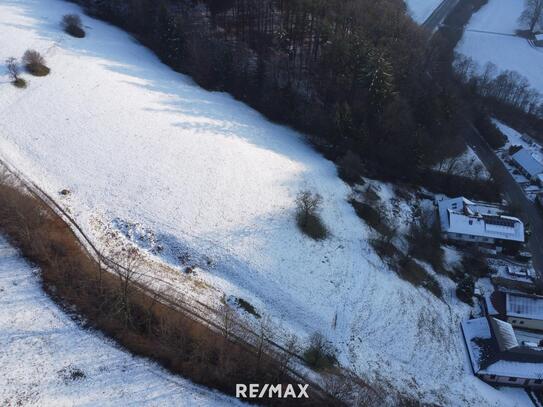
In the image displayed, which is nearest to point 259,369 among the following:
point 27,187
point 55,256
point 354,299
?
point 354,299

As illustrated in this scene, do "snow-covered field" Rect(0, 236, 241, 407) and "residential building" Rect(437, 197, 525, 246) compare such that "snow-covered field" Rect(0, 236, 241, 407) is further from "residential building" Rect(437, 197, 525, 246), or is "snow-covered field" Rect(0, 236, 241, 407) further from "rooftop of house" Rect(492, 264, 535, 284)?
"rooftop of house" Rect(492, 264, 535, 284)

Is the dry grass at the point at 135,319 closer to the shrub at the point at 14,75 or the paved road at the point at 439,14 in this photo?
the shrub at the point at 14,75

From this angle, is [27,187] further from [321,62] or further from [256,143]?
[321,62]

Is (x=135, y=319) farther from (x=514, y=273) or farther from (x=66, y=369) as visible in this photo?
(x=514, y=273)

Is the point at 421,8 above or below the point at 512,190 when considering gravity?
above

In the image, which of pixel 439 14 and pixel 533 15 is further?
pixel 439 14

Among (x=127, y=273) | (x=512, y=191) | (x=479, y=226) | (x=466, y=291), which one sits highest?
(x=127, y=273)

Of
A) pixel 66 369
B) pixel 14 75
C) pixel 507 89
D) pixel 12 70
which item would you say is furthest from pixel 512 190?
pixel 12 70
